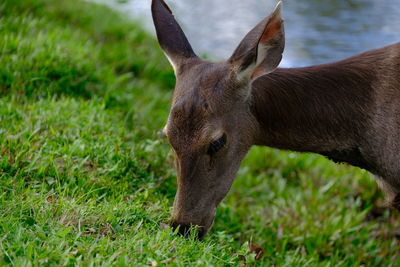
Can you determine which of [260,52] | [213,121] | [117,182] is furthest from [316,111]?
[117,182]

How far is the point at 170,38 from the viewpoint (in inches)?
173

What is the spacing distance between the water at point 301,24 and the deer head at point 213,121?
7.45 feet

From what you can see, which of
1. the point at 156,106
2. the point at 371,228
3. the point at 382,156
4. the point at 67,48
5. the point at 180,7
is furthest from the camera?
the point at 180,7

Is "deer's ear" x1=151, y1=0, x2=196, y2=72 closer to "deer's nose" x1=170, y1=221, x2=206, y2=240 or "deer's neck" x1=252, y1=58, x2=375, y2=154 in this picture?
"deer's neck" x1=252, y1=58, x2=375, y2=154

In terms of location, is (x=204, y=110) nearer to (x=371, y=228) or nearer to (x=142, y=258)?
(x=142, y=258)

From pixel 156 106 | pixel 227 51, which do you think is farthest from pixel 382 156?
pixel 227 51

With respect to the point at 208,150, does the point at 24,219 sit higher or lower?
lower

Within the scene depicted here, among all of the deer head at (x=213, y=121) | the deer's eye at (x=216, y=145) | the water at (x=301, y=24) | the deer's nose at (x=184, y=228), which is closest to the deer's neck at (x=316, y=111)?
the deer head at (x=213, y=121)

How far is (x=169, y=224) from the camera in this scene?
3.98m

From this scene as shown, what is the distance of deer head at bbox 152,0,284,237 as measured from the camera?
383 cm

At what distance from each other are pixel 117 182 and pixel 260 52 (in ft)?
4.85

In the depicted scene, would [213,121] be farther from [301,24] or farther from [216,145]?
[301,24]

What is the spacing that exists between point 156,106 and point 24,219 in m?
3.25

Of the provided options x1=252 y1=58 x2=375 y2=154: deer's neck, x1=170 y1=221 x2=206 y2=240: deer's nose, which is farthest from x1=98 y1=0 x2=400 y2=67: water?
x1=170 y1=221 x2=206 y2=240: deer's nose
